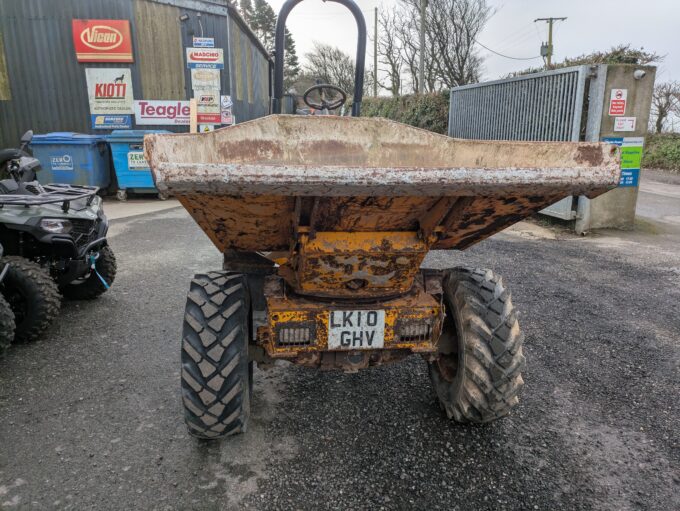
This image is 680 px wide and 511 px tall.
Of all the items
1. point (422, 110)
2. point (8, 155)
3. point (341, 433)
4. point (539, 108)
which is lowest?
point (341, 433)

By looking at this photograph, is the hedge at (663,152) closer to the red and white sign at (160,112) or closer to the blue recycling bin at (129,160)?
the red and white sign at (160,112)

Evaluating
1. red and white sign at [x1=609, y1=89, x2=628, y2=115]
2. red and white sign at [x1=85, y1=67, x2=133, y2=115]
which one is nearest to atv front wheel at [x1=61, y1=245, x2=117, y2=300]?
red and white sign at [x1=609, y1=89, x2=628, y2=115]

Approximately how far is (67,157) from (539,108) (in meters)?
8.63

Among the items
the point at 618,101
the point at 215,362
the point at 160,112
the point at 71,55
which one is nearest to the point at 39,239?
the point at 215,362

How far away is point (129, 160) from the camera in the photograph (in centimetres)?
1030

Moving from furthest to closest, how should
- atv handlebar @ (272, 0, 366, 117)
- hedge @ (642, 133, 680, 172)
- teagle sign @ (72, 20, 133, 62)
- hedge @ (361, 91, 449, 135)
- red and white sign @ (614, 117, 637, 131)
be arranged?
1. hedge @ (642, 133, 680, 172)
2. hedge @ (361, 91, 449, 135)
3. teagle sign @ (72, 20, 133, 62)
4. red and white sign @ (614, 117, 637, 131)
5. atv handlebar @ (272, 0, 366, 117)

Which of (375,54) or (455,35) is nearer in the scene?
(455,35)

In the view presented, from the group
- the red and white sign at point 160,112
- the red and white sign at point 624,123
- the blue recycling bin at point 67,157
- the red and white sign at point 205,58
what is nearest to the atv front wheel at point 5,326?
the blue recycling bin at point 67,157

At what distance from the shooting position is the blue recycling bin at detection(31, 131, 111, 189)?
9.87 meters

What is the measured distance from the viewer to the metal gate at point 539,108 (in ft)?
24.3

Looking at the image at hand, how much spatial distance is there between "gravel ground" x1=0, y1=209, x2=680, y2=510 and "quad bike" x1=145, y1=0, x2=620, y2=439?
0.79ft

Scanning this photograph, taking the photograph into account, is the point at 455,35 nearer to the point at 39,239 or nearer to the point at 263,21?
the point at 39,239

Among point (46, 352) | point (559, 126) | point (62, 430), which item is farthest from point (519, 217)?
point (559, 126)

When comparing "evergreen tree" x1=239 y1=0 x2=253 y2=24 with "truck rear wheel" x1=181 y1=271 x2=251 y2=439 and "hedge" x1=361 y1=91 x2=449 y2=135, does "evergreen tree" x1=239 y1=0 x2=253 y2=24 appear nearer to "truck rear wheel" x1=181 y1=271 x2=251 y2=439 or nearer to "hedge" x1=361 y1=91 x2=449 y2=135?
"hedge" x1=361 y1=91 x2=449 y2=135
